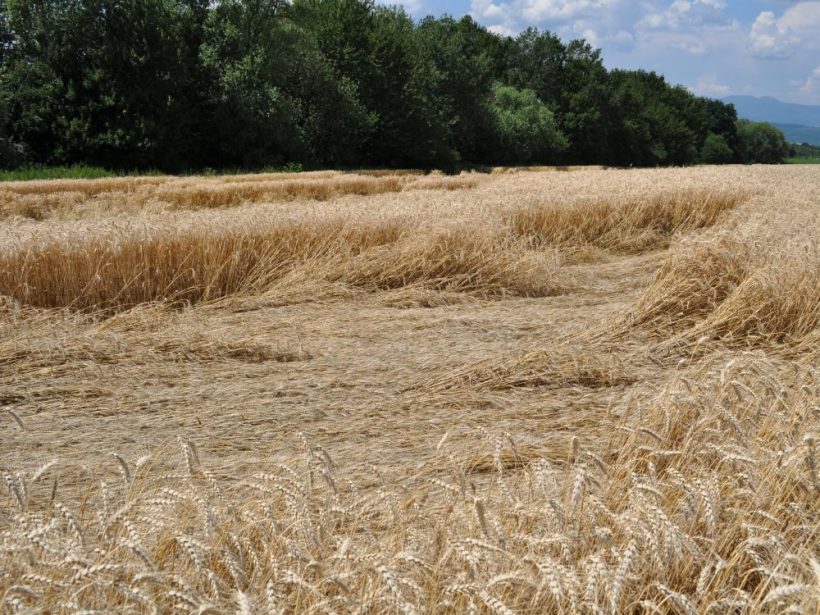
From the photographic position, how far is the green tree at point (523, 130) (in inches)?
2117

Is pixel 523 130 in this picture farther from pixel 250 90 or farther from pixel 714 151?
pixel 714 151

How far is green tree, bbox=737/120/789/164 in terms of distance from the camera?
10712 centimetres

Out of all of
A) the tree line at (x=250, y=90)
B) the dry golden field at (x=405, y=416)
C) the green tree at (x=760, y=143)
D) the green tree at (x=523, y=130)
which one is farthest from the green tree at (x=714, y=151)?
the dry golden field at (x=405, y=416)

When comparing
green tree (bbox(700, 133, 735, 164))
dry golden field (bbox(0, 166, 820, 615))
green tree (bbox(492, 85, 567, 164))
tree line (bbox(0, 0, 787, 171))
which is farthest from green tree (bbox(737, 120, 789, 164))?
dry golden field (bbox(0, 166, 820, 615))

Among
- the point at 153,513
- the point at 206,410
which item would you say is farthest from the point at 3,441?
the point at 153,513

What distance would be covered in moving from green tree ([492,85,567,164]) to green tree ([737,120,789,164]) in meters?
57.4

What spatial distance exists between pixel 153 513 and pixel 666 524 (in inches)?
65.7

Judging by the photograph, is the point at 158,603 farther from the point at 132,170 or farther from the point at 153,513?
the point at 132,170

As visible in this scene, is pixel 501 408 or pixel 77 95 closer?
pixel 501 408

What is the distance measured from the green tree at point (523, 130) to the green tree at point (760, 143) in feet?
188

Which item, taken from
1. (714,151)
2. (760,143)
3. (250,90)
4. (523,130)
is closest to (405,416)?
(250,90)

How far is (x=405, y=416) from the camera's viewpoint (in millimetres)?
4574

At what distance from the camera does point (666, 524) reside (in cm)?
225

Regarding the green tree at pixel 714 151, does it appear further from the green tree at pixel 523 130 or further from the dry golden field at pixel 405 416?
the dry golden field at pixel 405 416
